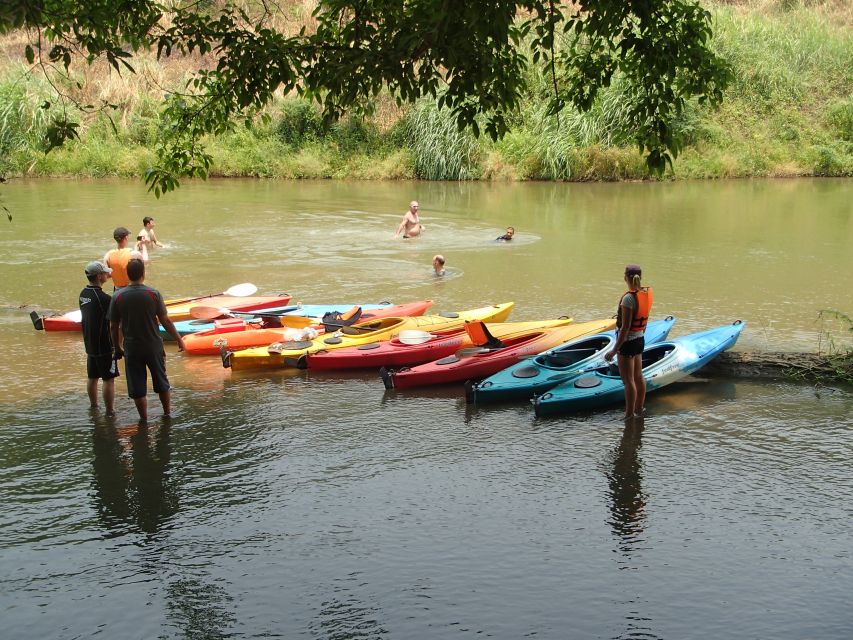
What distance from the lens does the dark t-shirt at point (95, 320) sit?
7.95 meters

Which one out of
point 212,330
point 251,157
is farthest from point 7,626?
point 251,157

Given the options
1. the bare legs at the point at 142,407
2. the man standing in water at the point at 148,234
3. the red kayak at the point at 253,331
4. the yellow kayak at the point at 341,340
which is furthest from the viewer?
the man standing in water at the point at 148,234

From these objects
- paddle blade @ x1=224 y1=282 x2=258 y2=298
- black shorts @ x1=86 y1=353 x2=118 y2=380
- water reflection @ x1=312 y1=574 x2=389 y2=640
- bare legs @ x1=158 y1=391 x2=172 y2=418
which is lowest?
water reflection @ x1=312 y1=574 x2=389 y2=640

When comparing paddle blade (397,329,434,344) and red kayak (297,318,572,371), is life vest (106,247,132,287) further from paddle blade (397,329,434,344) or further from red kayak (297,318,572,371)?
paddle blade (397,329,434,344)

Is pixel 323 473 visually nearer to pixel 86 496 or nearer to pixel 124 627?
pixel 86 496

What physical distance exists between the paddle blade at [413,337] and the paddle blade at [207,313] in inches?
108

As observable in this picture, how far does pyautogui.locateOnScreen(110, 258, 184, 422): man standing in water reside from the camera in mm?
7668

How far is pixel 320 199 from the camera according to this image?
27.1 meters

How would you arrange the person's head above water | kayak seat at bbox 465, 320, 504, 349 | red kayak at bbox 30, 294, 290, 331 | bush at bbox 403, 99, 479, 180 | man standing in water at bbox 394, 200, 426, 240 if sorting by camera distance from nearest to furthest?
kayak seat at bbox 465, 320, 504, 349
red kayak at bbox 30, 294, 290, 331
the person's head above water
man standing in water at bbox 394, 200, 426, 240
bush at bbox 403, 99, 479, 180

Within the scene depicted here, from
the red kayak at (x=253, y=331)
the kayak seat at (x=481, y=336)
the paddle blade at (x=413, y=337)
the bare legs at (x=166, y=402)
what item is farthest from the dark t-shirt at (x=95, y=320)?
the kayak seat at (x=481, y=336)

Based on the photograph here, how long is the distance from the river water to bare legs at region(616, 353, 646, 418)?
0.16 m

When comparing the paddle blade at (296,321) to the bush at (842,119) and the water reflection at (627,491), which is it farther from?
the bush at (842,119)

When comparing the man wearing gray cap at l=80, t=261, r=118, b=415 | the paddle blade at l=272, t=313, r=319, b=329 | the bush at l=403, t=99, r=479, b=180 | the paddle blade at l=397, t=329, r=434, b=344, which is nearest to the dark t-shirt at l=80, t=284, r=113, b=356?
the man wearing gray cap at l=80, t=261, r=118, b=415

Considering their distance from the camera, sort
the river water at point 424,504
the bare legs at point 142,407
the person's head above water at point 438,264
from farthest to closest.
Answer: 1. the person's head above water at point 438,264
2. the bare legs at point 142,407
3. the river water at point 424,504
